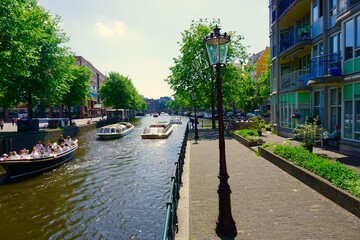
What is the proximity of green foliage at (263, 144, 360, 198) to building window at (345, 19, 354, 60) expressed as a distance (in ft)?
21.4

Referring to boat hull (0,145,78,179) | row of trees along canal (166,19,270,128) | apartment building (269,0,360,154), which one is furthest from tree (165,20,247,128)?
boat hull (0,145,78,179)

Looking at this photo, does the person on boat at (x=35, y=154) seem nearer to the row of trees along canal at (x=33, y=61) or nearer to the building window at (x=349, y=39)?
the row of trees along canal at (x=33, y=61)

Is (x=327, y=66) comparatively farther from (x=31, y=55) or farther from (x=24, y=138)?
(x=24, y=138)

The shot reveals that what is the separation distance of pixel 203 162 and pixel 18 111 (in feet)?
265

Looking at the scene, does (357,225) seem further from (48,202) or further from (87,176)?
(87,176)

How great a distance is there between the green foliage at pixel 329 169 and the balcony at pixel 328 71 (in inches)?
217

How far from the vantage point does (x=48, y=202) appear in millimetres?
12836

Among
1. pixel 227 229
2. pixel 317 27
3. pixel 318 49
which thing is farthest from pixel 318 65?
pixel 227 229

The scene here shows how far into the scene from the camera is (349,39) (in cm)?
1598

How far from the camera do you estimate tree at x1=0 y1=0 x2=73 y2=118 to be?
1941 cm

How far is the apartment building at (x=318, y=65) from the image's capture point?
1574cm

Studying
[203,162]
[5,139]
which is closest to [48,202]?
[203,162]

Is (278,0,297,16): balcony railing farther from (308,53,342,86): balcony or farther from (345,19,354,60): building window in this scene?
(345,19,354,60): building window

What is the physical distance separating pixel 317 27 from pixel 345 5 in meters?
5.46
